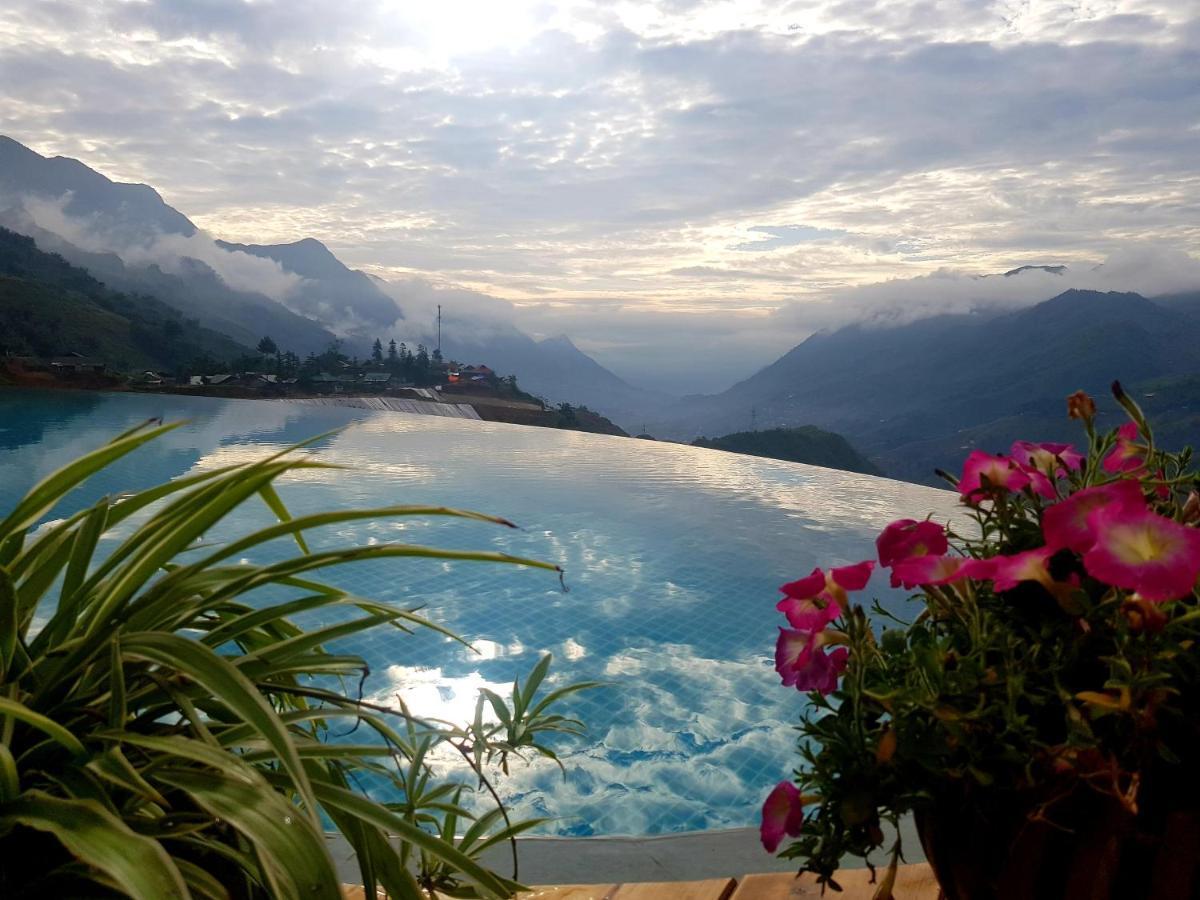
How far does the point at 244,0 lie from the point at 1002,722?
493 inches

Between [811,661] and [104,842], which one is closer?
[104,842]

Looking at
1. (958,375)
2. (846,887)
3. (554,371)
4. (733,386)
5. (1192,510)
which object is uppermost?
(958,375)

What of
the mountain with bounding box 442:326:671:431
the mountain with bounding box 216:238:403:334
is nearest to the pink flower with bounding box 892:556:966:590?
the mountain with bounding box 442:326:671:431

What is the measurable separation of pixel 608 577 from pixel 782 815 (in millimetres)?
5292

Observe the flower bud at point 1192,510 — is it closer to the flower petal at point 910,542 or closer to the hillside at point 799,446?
the flower petal at point 910,542

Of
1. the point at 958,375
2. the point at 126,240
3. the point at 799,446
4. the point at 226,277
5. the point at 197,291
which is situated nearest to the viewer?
the point at 799,446

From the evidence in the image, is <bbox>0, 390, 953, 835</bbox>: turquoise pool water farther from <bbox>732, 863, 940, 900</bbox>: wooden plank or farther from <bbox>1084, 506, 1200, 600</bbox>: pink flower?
<bbox>1084, 506, 1200, 600</bbox>: pink flower

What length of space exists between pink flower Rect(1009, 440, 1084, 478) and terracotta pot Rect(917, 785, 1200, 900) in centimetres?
29

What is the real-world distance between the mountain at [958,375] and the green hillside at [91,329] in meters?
33.8

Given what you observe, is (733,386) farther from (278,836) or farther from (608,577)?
(278,836)

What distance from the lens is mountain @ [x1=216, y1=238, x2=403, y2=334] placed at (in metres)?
124

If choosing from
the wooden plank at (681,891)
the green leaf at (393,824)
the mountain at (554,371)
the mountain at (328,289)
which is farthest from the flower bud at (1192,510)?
the mountain at (328,289)

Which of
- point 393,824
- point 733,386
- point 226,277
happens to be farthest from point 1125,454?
point 226,277

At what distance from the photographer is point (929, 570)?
0.65m
